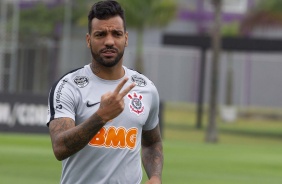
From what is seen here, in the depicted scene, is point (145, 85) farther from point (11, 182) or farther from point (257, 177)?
point (257, 177)

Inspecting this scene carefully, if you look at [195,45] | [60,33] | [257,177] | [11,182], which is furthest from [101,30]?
[60,33]

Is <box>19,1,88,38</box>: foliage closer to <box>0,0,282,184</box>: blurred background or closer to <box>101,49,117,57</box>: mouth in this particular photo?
<box>0,0,282,184</box>: blurred background

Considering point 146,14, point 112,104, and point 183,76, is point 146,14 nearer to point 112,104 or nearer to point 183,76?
point 183,76

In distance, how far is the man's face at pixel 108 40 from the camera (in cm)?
593

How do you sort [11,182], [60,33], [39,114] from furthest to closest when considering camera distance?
1. [60,33]
2. [39,114]
3. [11,182]

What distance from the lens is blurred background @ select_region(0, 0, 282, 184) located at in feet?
74.7

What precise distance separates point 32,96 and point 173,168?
497 inches

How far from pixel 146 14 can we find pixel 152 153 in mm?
39768

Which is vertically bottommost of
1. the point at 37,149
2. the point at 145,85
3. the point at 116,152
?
the point at 37,149

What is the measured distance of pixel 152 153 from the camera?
681cm

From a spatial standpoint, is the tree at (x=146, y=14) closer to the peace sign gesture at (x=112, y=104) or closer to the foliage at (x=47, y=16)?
the foliage at (x=47, y=16)

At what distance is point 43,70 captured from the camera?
1484 inches

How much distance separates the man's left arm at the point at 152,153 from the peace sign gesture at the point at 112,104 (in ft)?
3.60

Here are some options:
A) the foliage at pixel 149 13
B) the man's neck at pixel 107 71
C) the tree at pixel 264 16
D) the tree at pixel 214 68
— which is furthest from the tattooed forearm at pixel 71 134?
the tree at pixel 264 16
